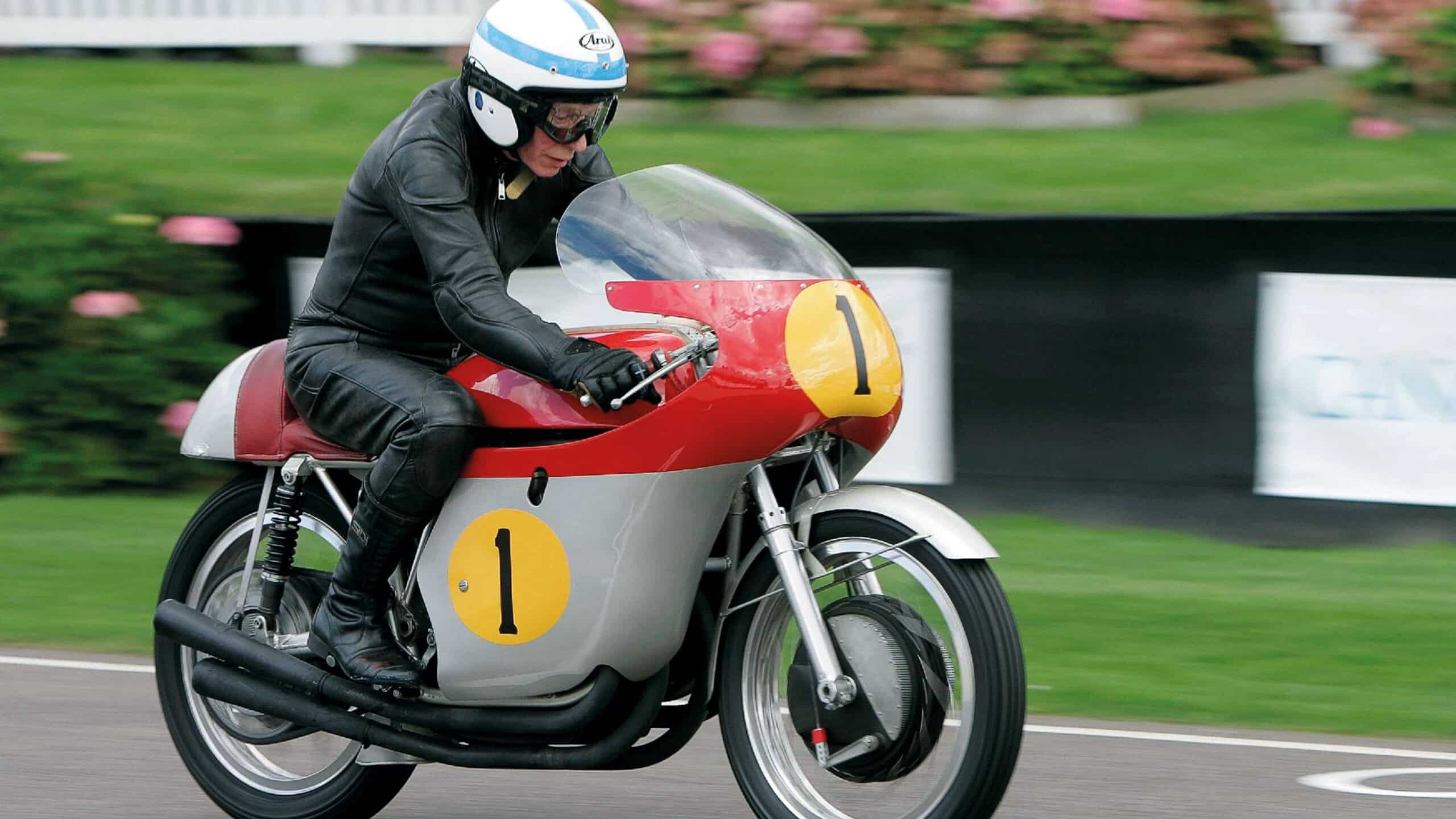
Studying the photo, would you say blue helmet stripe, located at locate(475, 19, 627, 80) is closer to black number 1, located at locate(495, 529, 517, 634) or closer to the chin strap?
the chin strap

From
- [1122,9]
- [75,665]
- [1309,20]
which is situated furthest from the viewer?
[1309,20]

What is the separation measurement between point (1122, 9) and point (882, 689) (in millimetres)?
9230

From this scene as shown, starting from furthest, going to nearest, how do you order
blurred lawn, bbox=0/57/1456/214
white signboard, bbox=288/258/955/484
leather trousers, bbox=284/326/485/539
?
blurred lawn, bbox=0/57/1456/214 → white signboard, bbox=288/258/955/484 → leather trousers, bbox=284/326/485/539

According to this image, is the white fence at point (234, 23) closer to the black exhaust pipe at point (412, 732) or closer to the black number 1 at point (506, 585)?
the black exhaust pipe at point (412, 732)

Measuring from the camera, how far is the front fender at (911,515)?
4285mm

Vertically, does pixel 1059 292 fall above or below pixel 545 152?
below

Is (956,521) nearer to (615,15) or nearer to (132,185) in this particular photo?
(132,185)

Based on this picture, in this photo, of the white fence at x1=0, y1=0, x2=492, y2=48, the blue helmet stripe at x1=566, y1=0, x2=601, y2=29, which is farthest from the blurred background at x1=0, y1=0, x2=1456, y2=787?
the blue helmet stripe at x1=566, y1=0, x2=601, y2=29

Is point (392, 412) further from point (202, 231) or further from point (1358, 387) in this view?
point (202, 231)

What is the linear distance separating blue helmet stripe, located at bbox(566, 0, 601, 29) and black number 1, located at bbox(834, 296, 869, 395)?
0.80 m

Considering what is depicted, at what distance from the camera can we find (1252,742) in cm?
584

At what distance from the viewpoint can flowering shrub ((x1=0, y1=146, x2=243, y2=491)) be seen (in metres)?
9.77

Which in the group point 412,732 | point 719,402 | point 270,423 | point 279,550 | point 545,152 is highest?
point 545,152

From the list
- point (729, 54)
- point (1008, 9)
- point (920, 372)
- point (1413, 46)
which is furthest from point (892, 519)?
point (729, 54)
